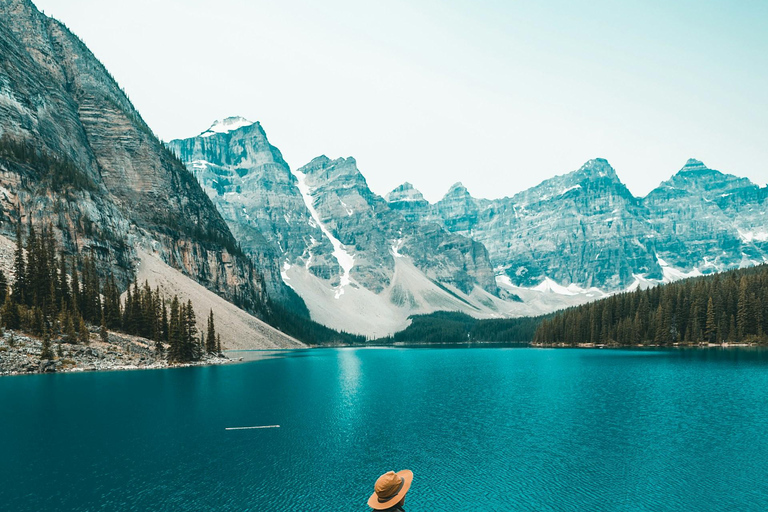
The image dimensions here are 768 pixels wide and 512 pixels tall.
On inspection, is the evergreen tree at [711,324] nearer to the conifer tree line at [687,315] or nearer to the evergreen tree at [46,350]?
the conifer tree line at [687,315]

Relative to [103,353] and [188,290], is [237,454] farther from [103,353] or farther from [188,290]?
[188,290]

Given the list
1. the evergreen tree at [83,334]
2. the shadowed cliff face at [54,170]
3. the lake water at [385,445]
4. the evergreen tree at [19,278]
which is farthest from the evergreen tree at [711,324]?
the shadowed cliff face at [54,170]

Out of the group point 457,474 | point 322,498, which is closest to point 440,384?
point 457,474

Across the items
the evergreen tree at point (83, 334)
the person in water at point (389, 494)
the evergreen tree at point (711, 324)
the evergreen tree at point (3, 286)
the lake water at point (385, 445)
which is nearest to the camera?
the person in water at point (389, 494)

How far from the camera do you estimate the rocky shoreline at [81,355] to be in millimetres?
79812

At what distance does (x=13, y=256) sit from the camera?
359 feet

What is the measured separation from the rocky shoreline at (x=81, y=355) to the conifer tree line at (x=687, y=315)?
137112 mm

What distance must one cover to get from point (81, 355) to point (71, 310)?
53.7ft

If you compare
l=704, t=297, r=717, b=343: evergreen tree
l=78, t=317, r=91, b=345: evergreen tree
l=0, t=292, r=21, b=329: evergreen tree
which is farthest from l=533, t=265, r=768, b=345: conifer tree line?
l=0, t=292, r=21, b=329: evergreen tree

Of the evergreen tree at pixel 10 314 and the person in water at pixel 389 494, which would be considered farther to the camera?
the evergreen tree at pixel 10 314

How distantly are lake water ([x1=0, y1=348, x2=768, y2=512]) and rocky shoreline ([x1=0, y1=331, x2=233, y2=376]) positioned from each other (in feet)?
20.5

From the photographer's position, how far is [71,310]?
100 metres

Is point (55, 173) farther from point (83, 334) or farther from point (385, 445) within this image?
point (385, 445)

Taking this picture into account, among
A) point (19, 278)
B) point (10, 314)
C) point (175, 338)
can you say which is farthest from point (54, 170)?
point (10, 314)
